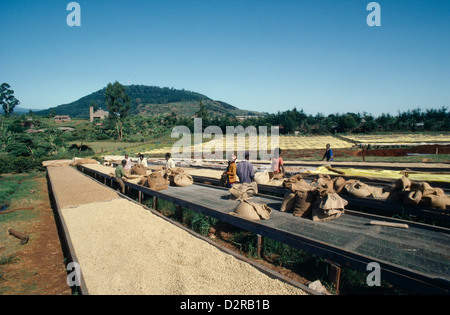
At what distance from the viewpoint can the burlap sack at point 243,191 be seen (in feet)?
21.6

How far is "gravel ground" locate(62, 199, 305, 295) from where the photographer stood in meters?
3.44

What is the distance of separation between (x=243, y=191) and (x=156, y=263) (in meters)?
2.97

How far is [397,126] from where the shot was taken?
154 ft

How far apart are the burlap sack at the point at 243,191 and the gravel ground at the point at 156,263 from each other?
5.54 feet

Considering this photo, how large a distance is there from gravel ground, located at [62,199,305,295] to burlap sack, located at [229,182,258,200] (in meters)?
1.69

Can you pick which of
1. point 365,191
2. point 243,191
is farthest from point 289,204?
point 365,191

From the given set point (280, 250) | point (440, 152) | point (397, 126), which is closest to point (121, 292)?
point (280, 250)

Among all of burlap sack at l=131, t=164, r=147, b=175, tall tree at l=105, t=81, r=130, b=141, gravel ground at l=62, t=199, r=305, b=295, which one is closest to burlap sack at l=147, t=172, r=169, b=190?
gravel ground at l=62, t=199, r=305, b=295

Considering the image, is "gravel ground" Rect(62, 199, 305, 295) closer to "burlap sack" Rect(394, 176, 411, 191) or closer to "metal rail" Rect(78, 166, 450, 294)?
"metal rail" Rect(78, 166, 450, 294)

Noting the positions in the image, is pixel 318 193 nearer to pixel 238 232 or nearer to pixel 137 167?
pixel 238 232

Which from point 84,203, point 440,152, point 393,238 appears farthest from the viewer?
point 440,152

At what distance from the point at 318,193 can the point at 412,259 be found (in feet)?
6.17
